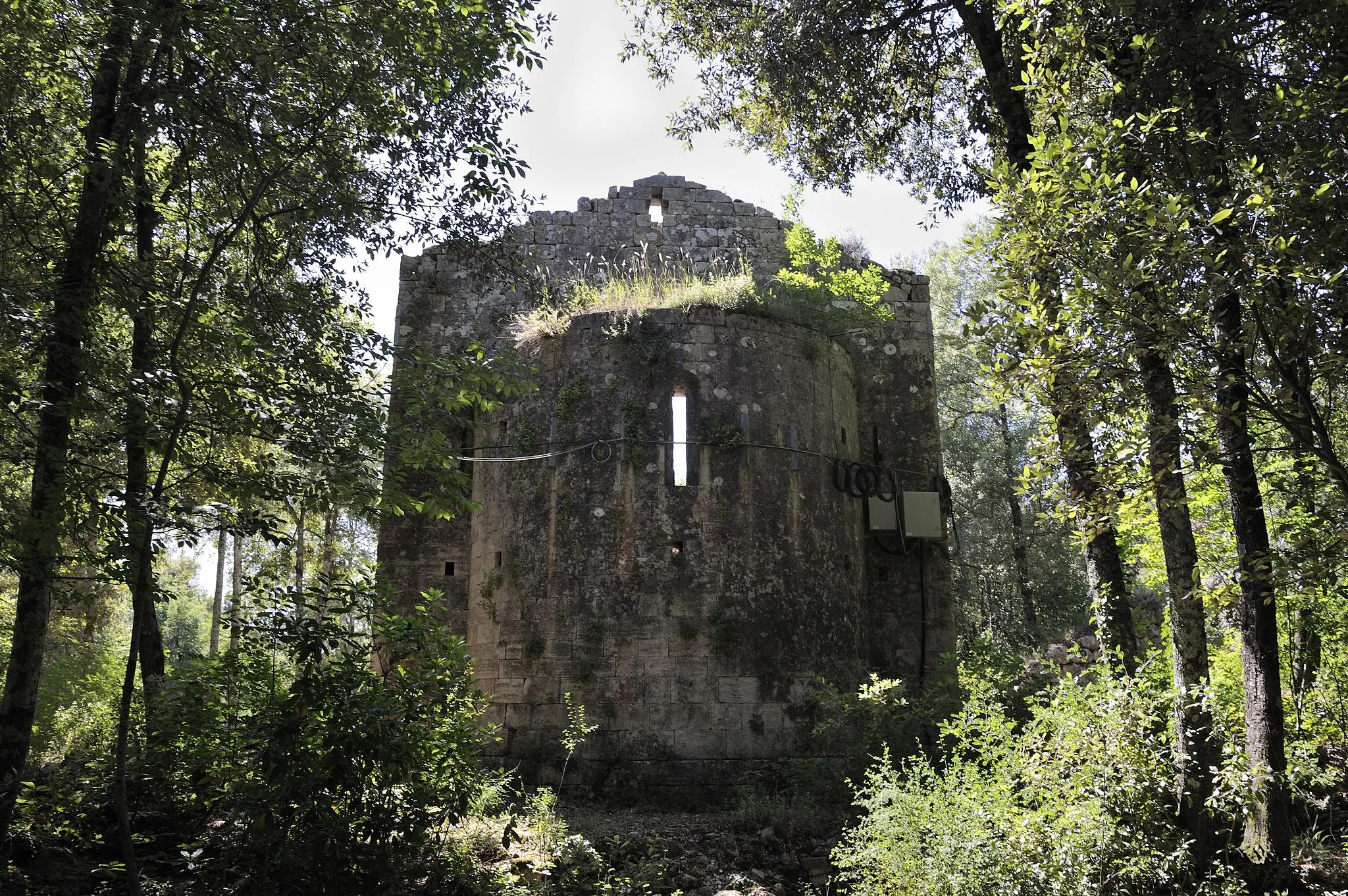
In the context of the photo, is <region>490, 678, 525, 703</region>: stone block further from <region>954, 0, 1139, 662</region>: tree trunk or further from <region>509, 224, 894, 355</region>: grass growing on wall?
<region>954, 0, 1139, 662</region>: tree trunk

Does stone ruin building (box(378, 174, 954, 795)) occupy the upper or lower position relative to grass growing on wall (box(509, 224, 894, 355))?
lower

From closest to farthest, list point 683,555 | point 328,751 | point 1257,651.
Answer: point 328,751, point 1257,651, point 683,555

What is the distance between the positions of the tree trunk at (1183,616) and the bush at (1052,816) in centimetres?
15

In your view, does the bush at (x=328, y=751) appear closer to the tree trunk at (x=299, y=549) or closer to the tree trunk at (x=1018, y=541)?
the tree trunk at (x=299, y=549)

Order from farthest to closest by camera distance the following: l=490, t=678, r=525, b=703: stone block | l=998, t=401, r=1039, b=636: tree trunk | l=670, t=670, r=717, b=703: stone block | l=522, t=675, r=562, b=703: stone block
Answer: l=998, t=401, r=1039, b=636: tree trunk → l=490, t=678, r=525, b=703: stone block → l=522, t=675, r=562, b=703: stone block → l=670, t=670, r=717, b=703: stone block

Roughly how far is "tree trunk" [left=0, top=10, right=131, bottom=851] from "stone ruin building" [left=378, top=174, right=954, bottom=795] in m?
3.35

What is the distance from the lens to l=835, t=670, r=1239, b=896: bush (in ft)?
18.4

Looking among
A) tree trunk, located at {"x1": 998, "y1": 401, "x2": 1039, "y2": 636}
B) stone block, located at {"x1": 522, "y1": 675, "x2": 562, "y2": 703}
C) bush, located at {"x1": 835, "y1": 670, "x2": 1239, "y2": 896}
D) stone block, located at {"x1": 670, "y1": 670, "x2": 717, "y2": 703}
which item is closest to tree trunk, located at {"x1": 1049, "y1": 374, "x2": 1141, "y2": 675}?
bush, located at {"x1": 835, "y1": 670, "x2": 1239, "y2": 896}

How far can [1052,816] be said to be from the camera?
590 centimetres

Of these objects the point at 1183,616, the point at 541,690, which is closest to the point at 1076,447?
the point at 1183,616

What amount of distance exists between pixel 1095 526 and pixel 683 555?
5.06 meters

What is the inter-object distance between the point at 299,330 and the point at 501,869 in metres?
4.53

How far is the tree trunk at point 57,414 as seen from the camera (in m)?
→ 5.83

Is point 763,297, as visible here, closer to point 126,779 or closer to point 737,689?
point 737,689
